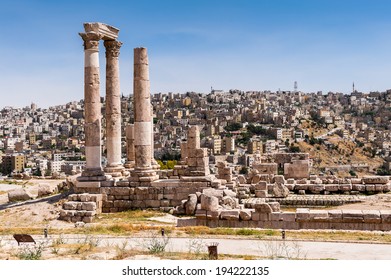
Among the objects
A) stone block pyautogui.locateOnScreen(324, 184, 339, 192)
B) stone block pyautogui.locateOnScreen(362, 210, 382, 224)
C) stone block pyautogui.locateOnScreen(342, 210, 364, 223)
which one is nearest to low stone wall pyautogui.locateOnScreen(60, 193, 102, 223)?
stone block pyautogui.locateOnScreen(342, 210, 364, 223)

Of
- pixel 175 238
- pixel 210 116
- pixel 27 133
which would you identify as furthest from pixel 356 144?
pixel 175 238

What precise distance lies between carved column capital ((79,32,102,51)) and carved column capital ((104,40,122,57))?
1.72 metres

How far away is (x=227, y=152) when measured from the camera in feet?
432

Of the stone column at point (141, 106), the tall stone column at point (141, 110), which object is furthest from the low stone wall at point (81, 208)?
the stone column at point (141, 106)

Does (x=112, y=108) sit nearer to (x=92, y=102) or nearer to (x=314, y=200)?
(x=92, y=102)

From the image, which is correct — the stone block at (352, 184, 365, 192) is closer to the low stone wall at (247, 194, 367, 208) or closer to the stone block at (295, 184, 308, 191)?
the low stone wall at (247, 194, 367, 208)

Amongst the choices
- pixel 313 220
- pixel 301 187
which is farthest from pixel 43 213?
pixel 301 187

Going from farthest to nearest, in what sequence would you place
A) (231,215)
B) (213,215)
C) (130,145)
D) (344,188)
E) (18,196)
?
(130,145) < (344,188) < (18,196) < (213,215) < (231,215)

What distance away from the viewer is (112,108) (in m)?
25.6

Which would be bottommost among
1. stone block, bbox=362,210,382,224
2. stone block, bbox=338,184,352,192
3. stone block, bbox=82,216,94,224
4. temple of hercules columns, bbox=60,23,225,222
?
stone block, bbox=82,216,94,224

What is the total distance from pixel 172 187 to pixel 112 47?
714cm

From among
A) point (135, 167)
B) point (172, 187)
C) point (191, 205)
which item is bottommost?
point (191, 205)

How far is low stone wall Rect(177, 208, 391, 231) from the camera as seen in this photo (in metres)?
18.0
